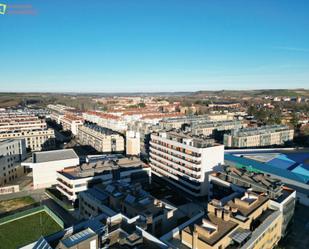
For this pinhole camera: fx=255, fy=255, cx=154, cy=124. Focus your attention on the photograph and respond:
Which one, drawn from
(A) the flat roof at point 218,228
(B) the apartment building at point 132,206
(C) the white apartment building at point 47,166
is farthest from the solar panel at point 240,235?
(C) the white apartment building at point 47,166

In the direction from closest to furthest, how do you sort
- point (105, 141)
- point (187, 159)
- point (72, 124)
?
point (187, 159) → point (105, 141) → point (72, 124)

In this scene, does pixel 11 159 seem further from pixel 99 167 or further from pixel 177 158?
pixel 177 158

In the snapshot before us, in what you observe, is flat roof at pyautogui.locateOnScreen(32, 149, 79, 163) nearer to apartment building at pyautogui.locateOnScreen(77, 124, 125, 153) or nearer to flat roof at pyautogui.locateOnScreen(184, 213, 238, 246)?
apartment building at pyautogui.locateOnScreen(77, 124, 125, 153)

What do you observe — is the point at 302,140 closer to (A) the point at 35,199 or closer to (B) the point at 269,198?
(B) the point at 269,198

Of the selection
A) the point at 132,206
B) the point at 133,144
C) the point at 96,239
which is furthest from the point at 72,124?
the point at 96,239

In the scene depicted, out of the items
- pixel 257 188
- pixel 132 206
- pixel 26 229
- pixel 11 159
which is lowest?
pixel 26 229

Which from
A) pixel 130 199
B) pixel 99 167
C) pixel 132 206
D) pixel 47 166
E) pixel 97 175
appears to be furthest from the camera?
pixel 47 166
